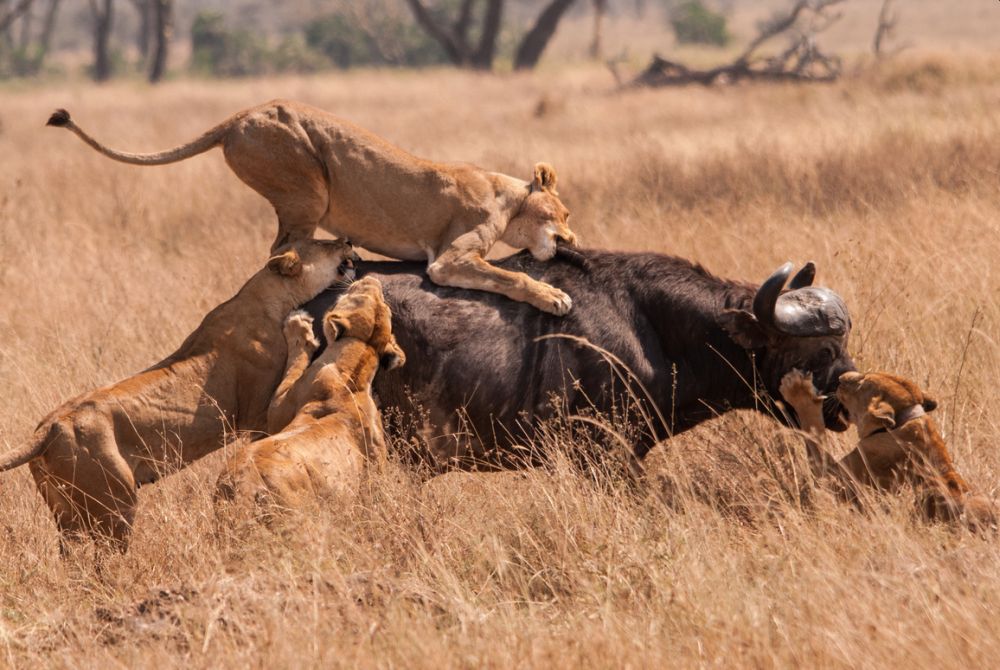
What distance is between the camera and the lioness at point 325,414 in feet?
15.8

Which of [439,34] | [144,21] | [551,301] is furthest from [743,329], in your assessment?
[144,21]

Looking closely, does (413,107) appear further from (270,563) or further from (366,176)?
(270,563)

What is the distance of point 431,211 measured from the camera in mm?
6434

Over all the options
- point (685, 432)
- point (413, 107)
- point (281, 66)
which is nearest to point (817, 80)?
point (413, 107)

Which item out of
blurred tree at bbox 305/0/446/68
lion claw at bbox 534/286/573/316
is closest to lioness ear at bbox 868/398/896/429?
lion claw at bbox 534/286/573/316

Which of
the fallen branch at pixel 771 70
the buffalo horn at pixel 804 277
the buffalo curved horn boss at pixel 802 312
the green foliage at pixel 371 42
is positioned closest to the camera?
the buffalo curved horn boss at pixel 802 312

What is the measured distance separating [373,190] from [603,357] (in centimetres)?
144

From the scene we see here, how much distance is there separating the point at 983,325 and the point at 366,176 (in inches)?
139

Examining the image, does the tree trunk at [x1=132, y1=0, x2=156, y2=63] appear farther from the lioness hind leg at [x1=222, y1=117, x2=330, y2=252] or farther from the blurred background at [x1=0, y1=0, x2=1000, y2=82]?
the lioness hind leg at [x1=222, y1=117, x2=330, y2=252]

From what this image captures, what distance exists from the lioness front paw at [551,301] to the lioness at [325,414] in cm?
67

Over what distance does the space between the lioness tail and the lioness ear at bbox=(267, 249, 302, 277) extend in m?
0.89

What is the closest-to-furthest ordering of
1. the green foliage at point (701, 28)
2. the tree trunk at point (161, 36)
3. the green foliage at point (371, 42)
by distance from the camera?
the tree trunk at point (161, 36) < the green foliage at point (371, 42) < the green foliage at point (701, 28)

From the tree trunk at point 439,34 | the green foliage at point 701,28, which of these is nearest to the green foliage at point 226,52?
the tree trunk at point 439,34

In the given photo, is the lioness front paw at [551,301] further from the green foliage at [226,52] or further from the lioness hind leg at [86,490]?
the green foliage at [226,52]
